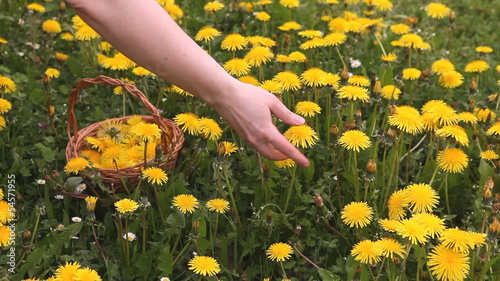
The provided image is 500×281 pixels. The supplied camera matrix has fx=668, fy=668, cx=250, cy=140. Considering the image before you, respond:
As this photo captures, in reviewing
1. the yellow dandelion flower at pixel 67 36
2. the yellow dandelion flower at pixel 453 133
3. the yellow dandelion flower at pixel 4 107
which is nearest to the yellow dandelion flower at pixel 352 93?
the yellow dandelion flower at pixel 453 133

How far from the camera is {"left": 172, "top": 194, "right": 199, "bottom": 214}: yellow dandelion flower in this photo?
1.95 metres

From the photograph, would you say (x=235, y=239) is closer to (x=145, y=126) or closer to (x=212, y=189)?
(x=212, y=189)

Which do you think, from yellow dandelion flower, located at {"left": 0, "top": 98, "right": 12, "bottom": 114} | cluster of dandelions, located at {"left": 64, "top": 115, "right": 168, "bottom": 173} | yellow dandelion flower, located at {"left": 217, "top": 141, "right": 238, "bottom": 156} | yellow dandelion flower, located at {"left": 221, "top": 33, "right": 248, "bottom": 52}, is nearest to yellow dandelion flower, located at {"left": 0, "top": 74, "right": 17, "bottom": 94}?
yellow dandelion flower, located at {"left": 0, "top": 98, "right": 12, "bottom": 114}

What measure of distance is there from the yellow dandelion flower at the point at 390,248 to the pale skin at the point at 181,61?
32 centimetres

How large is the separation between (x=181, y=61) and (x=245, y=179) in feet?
3.11

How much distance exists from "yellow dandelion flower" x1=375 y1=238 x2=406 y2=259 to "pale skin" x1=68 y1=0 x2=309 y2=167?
1.07 feet

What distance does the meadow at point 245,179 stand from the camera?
1.88 meters

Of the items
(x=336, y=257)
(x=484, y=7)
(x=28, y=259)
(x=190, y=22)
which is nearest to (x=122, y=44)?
(x=28, y=259)

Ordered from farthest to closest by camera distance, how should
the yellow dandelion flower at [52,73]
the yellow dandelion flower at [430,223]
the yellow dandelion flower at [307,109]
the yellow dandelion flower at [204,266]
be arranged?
the yellow dandelion flower at [52,73] < the yellow dandelion flower at [307,109] < the yellow dandelion flower at [204,266] < the yellow dandelion flower at [430,223]

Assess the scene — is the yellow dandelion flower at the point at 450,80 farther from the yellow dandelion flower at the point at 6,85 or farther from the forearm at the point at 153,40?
the yellow dandelion flower at the point at 6,85

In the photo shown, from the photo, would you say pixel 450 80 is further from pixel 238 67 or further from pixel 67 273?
pixel 67 273

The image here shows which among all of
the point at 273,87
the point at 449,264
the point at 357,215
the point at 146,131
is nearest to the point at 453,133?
the point at 357,215

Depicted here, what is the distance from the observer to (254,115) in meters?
1.54

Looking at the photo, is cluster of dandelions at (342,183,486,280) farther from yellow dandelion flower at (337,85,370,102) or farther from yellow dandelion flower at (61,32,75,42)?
yellow dandelion flower at (61,32,75,42)
